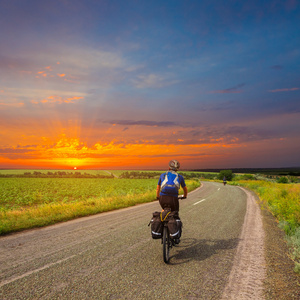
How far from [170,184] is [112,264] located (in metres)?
2.08

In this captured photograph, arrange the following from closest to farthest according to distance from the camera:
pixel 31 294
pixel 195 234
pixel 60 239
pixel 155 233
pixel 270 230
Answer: pixel 31 294 < pixel 155 233 < pixel 60 239 < pixel 195 234 < pixel 270 230

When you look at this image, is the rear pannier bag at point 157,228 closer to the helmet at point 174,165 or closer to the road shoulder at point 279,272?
the helmet at point 174,165

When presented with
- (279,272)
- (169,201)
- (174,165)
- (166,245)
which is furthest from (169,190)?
(279,272)

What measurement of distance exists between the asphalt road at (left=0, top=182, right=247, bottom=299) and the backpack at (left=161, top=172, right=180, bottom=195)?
150 centimetres

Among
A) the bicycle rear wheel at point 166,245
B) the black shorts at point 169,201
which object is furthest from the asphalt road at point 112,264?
the black shorts at point 169,201

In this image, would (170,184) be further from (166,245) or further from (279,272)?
(279,272)

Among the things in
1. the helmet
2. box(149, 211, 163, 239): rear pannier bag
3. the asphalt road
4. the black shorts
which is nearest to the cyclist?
the black shorts

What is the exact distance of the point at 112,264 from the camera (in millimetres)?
4637

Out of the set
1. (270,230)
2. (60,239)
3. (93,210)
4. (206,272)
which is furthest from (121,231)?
(270,230)

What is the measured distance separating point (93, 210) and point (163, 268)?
277 inches

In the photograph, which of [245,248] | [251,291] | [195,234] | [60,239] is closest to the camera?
[251,291]

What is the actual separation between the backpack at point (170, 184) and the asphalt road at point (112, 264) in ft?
4.93

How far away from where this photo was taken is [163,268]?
4.57m

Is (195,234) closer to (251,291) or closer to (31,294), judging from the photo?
(251,291)
